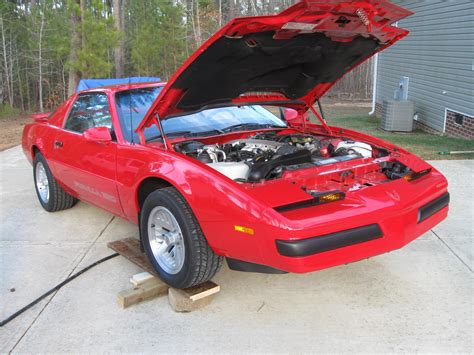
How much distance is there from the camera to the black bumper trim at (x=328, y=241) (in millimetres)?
2559

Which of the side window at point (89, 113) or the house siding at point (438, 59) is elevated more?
the house siding at point (438, 59)

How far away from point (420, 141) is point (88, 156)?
7.85 meters

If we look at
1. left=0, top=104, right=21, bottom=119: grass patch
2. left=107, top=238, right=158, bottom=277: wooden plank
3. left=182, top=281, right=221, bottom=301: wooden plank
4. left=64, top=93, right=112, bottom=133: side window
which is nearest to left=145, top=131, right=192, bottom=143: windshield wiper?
left=64, top=93, right=112, bottom=133: side window

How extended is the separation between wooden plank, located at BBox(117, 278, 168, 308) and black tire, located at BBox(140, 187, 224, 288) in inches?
5.4

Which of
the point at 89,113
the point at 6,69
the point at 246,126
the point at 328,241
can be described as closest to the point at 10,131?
the point at 6,69

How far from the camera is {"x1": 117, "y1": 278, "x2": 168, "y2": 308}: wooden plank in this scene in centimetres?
319

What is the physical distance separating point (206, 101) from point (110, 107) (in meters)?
0.87

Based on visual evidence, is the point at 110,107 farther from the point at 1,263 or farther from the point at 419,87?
the point at 419,87

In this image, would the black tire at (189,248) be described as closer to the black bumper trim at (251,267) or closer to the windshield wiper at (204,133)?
the black bumper trim at (251,267)

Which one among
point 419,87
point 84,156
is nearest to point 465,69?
point 419,87

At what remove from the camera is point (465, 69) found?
9508 millimetres

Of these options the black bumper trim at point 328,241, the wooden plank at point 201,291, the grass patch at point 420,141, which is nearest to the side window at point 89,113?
the wooden plank at point 201,291

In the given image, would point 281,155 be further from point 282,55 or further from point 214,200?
point 214,200

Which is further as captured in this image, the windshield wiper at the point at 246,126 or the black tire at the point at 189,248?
the windshield wiper at the point at 246,126
